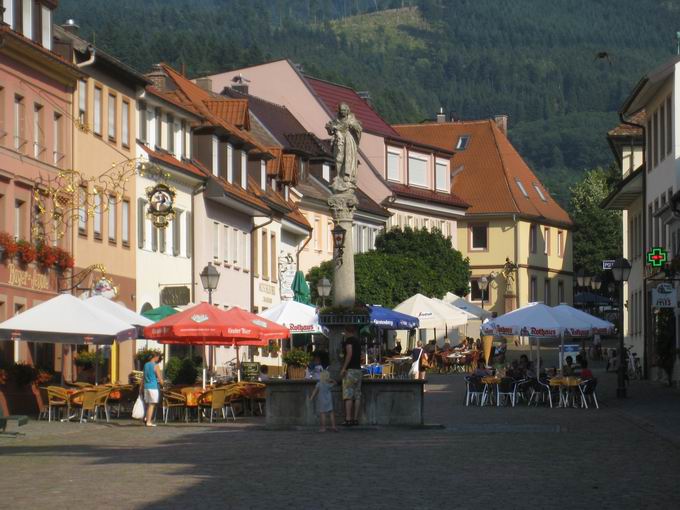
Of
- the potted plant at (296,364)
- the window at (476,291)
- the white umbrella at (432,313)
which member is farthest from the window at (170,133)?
the window at (476,291)

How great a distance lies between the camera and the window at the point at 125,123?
50009mm

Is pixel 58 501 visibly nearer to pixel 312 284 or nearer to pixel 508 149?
pixel 312 284

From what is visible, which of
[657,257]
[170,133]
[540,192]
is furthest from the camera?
[540,192]

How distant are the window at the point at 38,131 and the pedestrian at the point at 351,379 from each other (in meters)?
14.8

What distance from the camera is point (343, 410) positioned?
104 feet

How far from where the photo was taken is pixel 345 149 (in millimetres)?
32688

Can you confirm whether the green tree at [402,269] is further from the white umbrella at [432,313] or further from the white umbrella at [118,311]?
the white umbrella at [118,311]

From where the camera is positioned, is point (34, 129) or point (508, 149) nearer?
point (34, 129)

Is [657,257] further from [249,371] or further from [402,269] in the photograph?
[402,269]

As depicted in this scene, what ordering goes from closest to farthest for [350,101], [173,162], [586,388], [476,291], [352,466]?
[352,466], [586,388], [173,162], [350,101], [476,291]

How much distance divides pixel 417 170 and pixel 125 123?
44056 mm

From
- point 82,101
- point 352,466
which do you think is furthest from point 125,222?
point 352,466

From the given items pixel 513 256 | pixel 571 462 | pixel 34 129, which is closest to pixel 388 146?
pixel 513 256

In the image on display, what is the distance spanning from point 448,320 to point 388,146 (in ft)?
112
